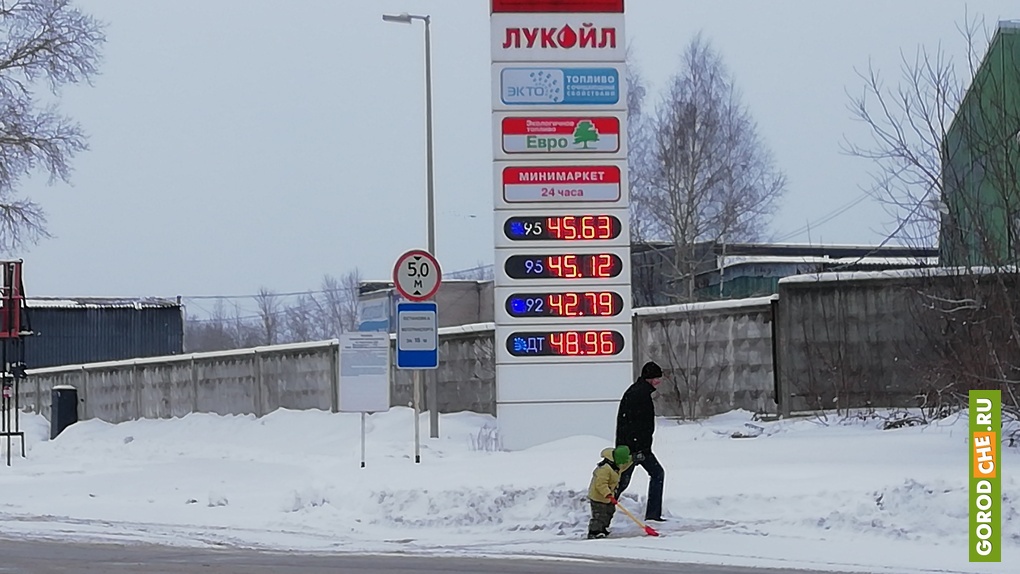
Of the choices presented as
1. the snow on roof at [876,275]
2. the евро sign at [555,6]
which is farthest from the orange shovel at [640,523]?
the евро sign at [555,6]

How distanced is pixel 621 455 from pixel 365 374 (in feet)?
22.4

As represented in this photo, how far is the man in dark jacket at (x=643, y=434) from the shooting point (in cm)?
1454

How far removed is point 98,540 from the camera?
15.0m

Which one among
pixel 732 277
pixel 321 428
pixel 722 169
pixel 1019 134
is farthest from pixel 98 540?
pixel 732 277

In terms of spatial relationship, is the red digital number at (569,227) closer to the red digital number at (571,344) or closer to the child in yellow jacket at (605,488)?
the red digital number at (571,344)

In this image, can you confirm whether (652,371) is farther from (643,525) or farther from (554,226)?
(554,226)

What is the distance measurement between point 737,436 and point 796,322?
2651 millimetres

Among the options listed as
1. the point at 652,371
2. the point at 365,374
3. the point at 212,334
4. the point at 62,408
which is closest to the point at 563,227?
the point at 365,374

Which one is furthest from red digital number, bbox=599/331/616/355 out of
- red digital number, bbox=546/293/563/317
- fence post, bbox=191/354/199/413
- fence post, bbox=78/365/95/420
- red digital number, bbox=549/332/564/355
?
fence post, bbox=78/365/95/420

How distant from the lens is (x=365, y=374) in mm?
20359

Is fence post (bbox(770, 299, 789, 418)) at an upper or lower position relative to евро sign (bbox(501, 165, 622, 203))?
lower

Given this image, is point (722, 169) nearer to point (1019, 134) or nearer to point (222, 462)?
point (222, 462)

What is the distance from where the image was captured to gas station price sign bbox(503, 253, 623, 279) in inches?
837

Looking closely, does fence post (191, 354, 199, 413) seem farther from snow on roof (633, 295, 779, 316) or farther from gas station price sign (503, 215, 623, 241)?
gas station price sign (503, 215, 623, 241)
